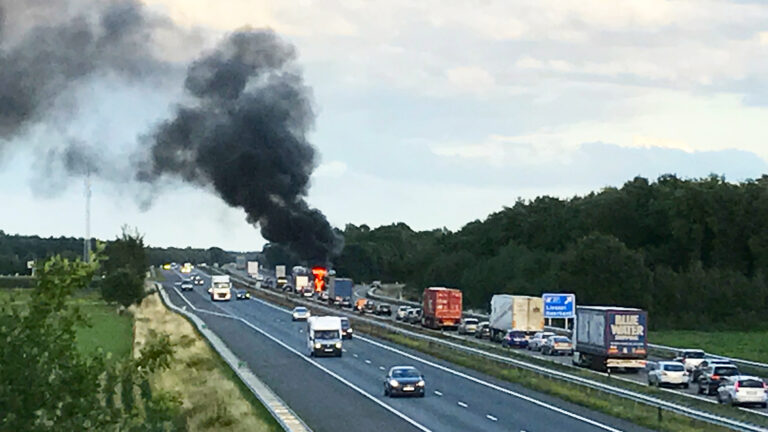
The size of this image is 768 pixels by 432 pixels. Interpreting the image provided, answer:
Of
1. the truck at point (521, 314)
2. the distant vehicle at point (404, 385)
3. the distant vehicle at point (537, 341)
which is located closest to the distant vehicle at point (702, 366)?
the distant vehicle at point (404, 385)

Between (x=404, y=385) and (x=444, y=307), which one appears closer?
(x=404, y=385)

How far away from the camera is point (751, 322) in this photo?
355ft

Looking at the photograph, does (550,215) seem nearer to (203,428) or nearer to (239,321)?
(239,321)

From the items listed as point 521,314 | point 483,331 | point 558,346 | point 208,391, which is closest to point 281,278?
point 483,331

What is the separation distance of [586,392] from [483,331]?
147 ft

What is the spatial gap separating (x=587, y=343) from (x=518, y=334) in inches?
769

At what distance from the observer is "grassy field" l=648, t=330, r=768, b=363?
80.9 m

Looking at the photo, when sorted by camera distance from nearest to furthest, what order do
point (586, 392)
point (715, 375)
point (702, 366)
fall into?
1. point (586, 392)
2. point (715, 375)
3. point (702, 366)

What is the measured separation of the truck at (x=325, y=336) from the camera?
250 feet

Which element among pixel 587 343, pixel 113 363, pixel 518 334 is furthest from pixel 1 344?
pixel 518 334

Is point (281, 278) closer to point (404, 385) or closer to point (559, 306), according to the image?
point (559, 306)

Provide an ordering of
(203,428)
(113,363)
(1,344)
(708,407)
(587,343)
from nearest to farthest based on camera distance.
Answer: (1,344)
(113,363)
(203,428)
(708,407)
(587,343)

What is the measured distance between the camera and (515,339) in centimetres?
8625

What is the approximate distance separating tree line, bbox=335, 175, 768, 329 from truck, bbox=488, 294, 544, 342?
835 inches
